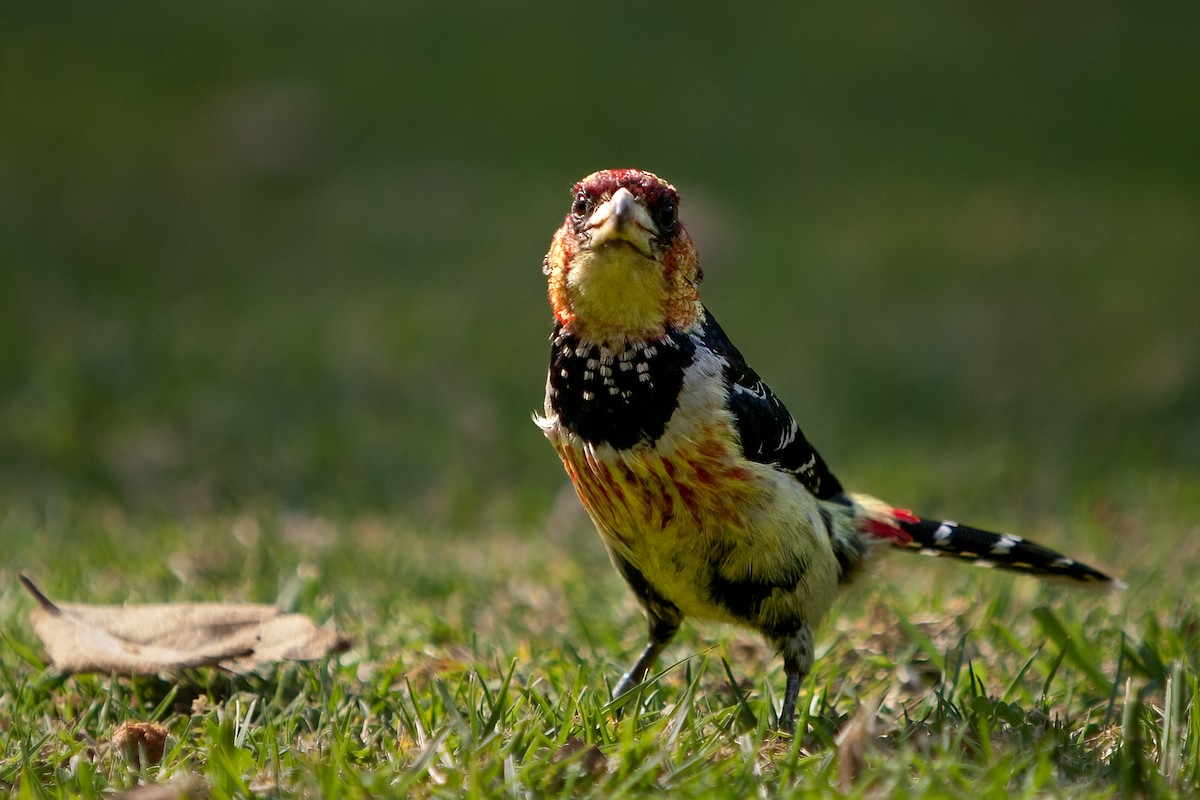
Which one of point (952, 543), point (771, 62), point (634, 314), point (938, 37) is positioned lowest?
point (952, 543)

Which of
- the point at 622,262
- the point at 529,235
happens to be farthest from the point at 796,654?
the point at 529,235

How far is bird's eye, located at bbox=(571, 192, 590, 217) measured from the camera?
3.11m

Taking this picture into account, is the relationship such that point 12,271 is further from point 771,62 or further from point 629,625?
point 771,62

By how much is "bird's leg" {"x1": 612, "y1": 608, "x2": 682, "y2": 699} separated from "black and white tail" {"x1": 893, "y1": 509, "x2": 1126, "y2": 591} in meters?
0.68

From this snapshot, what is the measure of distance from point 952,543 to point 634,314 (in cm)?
117

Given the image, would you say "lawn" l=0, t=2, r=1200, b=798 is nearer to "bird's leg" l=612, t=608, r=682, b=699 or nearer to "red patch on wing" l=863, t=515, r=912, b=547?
"bird's leg" l=612, t=608, r=682, b=699

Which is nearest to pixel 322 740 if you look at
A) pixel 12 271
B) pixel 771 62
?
pixel 12 271

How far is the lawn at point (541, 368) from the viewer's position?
2.93m

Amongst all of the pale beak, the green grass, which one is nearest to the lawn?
the green grass

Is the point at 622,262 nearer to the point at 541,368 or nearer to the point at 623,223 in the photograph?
the point at 623,223

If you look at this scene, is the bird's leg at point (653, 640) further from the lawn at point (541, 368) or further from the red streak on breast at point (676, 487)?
the red streak on breast at point (676, 487)

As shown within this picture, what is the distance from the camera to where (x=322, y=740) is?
2916 mm

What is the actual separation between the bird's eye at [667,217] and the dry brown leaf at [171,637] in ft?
4.20

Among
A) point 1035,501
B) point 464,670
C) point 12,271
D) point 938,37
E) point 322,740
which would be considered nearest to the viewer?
point 322,740
